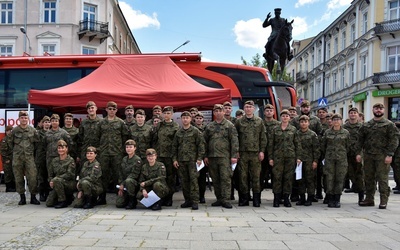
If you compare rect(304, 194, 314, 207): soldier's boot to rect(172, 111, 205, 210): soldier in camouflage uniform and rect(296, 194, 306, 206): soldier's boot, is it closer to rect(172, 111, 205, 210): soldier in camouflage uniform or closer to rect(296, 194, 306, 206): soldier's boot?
rect(296, 194, 306, 206): soldier's boot

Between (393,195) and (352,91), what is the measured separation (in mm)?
26648

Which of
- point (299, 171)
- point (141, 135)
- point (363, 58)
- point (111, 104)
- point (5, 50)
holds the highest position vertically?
point (363, 58)

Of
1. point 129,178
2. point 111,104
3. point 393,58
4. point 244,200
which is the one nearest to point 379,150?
point 244,200

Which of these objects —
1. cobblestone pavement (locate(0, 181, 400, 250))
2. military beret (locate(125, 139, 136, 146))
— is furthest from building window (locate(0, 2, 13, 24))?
military beret (locate(125, 139, 136, 146))

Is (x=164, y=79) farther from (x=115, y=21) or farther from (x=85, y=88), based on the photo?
(x=115, y=21)

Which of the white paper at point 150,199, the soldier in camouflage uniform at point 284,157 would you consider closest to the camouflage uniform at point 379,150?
the soldier in camouflage uniform at point 284,157

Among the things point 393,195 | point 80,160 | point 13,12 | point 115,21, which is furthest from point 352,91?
point 80,160

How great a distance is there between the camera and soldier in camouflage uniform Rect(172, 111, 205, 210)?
7453 millimetres

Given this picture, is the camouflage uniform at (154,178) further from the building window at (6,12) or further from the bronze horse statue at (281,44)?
the building window at (6,12)

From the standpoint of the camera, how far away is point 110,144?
7.91 m

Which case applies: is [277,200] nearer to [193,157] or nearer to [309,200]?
[309,200]

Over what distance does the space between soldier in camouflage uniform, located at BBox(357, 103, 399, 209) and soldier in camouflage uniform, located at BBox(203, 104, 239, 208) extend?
8.77 ft

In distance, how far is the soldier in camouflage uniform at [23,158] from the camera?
25.2ft

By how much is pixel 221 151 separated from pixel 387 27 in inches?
1048
